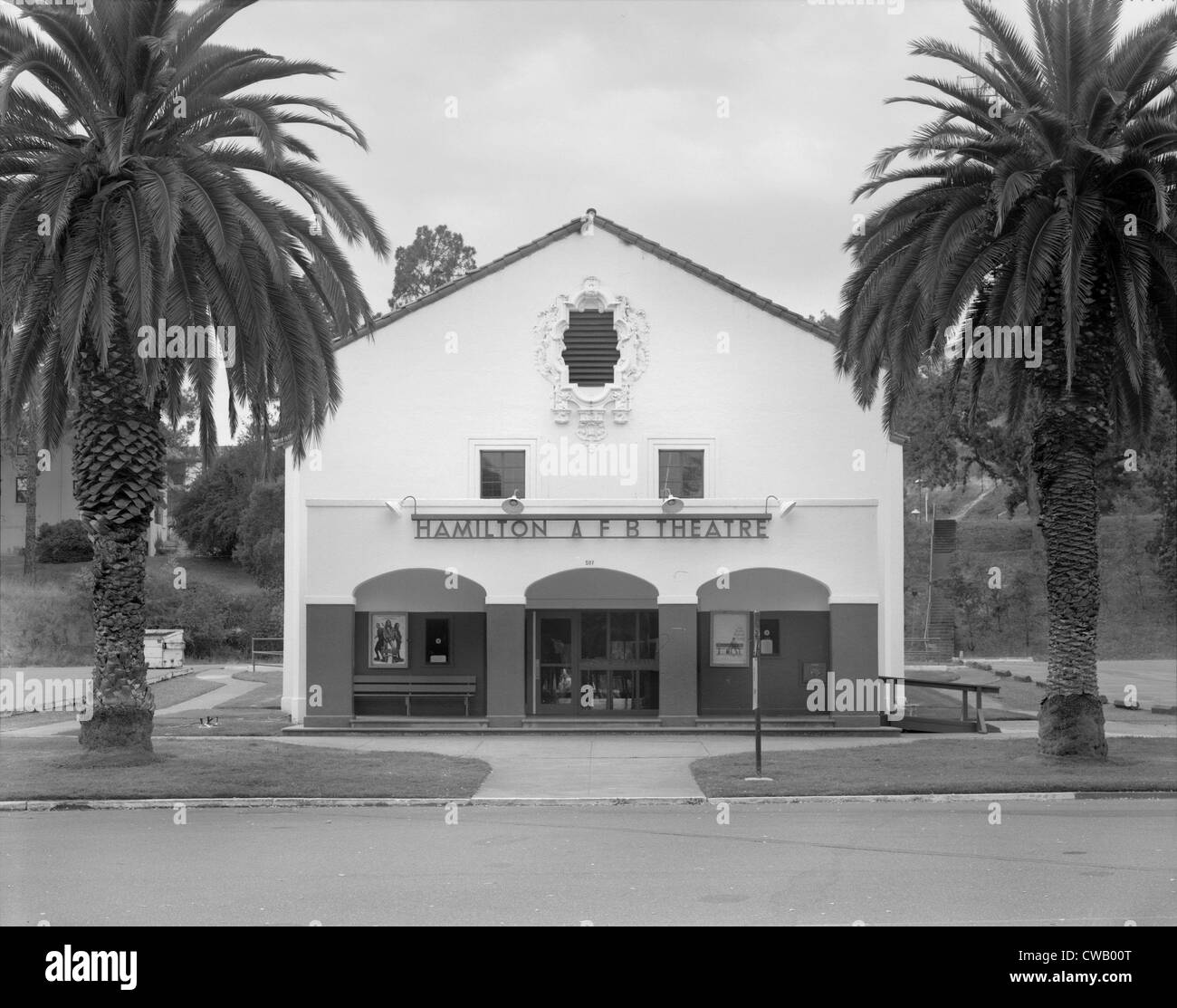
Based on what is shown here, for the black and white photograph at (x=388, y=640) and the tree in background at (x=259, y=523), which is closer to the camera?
the black and white photograph at (x=388, y=640)

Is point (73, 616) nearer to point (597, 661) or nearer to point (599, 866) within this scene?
point (597, 661)

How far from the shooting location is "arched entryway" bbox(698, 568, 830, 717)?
26.1m

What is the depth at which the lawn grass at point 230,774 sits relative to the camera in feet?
53.9

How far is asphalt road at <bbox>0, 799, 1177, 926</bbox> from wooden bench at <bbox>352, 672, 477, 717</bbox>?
9.73 meters

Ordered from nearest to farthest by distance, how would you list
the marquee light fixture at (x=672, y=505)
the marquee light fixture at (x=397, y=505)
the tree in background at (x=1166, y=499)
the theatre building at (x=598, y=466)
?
the marquee light fixture at (x=672, y=505), the marquee light fixture at (x=397, y=505), the theatre building at (x=598, y=466), the tree in background at (x=1166, y=499)

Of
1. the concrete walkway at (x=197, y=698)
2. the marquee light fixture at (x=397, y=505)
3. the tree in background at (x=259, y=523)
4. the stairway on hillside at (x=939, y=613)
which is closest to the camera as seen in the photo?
the concrete walkway at (x=197, y=698)

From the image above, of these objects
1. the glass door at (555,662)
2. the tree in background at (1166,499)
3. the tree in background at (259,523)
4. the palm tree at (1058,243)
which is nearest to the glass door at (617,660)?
the glass door at (555,662)

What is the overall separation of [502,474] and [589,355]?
9.31ft

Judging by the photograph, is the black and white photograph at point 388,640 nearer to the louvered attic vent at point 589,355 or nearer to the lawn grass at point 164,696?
the lawn grass at point 164,696

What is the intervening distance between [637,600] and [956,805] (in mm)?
10171

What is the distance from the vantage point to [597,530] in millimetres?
25094

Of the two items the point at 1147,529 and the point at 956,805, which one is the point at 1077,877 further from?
the point at 1147,529

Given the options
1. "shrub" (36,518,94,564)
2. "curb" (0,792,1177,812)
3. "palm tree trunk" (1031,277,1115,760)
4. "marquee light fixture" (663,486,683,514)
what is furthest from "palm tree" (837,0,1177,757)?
"shrub" (36,518,94,564)

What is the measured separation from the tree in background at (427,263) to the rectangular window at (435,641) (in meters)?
31.6
